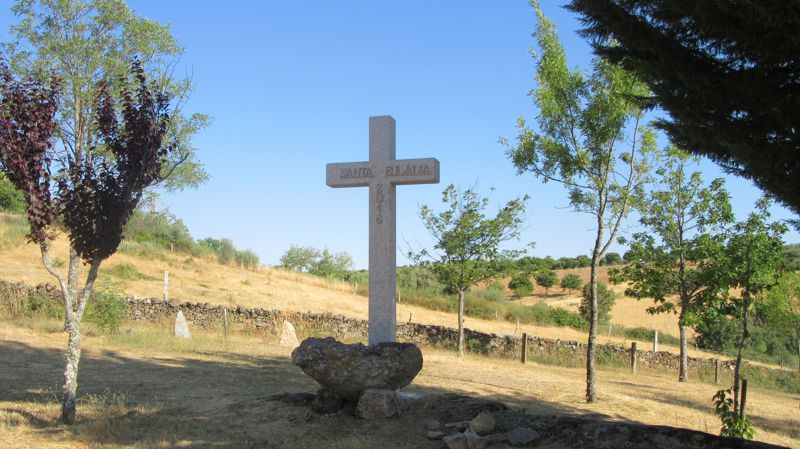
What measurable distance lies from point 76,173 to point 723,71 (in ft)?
24.8

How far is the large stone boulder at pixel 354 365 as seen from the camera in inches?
307

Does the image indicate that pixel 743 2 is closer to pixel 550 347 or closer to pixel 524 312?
pixel 550 347

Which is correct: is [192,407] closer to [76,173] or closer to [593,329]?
[76,173]

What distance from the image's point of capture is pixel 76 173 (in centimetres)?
786

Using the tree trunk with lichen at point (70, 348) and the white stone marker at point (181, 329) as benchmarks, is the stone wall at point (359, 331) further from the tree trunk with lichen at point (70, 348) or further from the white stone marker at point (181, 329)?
the tree trunk with lichen at point (70, 348)

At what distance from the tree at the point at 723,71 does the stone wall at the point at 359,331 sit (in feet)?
52.1

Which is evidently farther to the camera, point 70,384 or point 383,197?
point 383,197

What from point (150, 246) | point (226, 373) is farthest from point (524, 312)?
point (226, 373)

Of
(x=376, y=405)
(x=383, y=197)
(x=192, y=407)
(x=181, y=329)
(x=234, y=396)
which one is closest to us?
(x=376, y=405)

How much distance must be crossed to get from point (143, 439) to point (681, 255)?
53.0ft

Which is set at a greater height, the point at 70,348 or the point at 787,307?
the point at 70,348

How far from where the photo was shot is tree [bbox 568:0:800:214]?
512cm

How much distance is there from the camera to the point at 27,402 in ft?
29.1

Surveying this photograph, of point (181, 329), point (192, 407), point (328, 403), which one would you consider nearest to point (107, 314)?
point (181, 329)
